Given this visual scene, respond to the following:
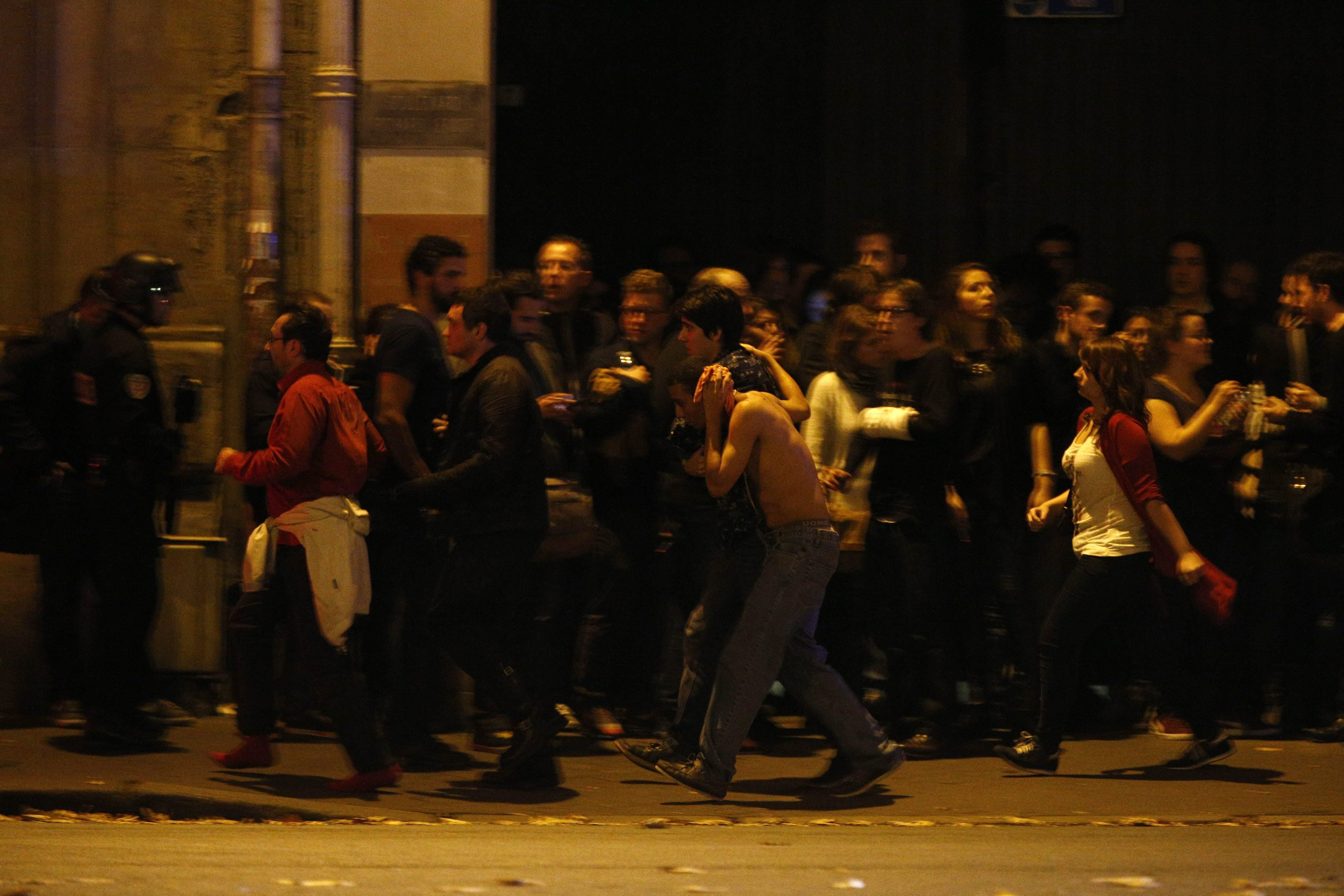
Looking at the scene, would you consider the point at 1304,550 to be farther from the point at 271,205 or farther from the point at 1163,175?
the point at 271,205

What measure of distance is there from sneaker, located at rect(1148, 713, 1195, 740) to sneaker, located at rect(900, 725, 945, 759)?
130 cm

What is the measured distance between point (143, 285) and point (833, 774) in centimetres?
365

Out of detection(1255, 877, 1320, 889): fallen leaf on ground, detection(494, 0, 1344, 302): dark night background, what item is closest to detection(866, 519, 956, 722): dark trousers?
detection(1255, 877, 1320, 889): fallen leaf on ground

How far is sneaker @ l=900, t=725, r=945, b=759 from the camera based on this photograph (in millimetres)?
8203

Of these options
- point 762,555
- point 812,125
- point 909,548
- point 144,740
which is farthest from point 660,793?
point 812,125

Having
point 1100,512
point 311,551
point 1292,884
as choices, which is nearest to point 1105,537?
point 1100,512

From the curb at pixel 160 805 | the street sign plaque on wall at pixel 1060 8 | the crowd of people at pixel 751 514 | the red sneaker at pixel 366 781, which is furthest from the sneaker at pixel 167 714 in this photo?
the street sign plaque on wall at pixel 1060 8

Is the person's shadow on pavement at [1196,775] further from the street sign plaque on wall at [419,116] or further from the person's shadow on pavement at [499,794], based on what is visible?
the street sign plaque on wall at [419,116]

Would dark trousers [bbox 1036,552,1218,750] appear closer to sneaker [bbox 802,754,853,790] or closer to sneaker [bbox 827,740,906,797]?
sneaker [bbox 827,740,906,797]

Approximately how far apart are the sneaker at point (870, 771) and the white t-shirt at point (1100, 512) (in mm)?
1256

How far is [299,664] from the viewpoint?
729 centimetres

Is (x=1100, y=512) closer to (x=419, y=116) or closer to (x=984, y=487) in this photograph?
(x=984, y=487)

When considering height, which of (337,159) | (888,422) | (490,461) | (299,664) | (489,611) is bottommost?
(299,664)

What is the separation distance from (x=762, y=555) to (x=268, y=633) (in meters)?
2.04
